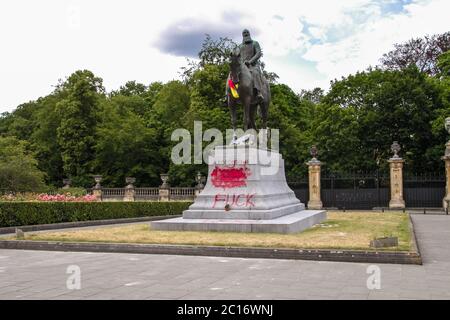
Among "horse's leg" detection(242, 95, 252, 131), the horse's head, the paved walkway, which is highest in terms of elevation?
the horse's head

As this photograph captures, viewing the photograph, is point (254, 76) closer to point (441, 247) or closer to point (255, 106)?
point (255, 106)

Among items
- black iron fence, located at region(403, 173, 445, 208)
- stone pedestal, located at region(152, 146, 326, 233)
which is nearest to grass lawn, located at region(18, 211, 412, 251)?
stone pedestal, located at region(152, 146, 326, 233)

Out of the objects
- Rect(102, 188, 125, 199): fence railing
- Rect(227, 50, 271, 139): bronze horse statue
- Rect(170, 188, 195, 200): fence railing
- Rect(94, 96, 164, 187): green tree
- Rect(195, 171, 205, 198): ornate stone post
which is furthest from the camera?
Rect(94, 96, 164, 187): green tree

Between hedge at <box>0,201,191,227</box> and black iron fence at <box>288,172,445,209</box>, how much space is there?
11862 mm

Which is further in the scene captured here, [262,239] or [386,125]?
[386,125]

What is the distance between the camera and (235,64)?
16250mm

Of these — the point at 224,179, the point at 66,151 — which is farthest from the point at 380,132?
the point at 66,151

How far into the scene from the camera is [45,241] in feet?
41.1

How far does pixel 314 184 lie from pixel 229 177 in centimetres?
1906

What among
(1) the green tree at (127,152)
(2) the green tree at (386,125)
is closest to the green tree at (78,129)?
(1) the green tree at (127,152)

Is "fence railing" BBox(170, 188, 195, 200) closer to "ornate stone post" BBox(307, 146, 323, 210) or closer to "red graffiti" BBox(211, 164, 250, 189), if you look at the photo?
"ornate stone post" BBox(307, 146, 323, 210)

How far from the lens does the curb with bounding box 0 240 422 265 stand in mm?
9578

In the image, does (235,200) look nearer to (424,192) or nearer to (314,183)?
(314,183)

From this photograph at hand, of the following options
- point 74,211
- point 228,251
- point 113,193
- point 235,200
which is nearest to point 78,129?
point 113,193
